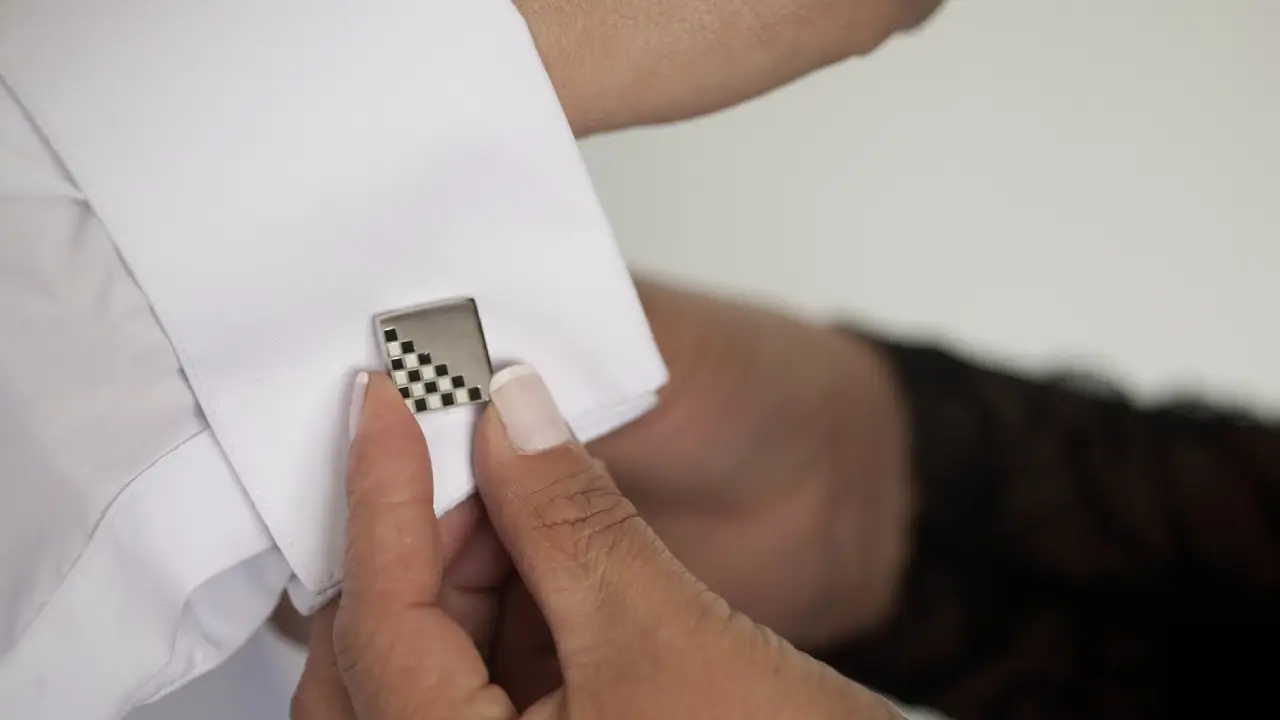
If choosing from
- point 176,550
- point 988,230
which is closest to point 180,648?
point 176,550

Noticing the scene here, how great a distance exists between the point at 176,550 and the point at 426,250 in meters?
0.13

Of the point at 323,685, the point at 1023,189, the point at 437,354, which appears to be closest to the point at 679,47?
the point at 437,354

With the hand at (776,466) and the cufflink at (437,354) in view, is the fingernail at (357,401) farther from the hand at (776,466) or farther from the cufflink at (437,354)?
the hand at (776,466)

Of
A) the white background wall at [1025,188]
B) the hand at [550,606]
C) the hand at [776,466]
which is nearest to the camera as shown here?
the hand at [550,606]

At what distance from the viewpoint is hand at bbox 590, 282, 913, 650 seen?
19.4 inches

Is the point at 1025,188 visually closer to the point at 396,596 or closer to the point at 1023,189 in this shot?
the point at 1023,189

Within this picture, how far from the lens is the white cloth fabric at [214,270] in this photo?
29 centimetres

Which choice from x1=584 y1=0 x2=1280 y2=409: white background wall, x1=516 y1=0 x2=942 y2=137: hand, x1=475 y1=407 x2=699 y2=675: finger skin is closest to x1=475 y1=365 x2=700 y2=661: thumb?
x1=475 y1=407 x2=699 y2=675: finger skin

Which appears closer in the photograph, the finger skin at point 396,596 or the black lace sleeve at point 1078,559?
the finger skin at point 396,596

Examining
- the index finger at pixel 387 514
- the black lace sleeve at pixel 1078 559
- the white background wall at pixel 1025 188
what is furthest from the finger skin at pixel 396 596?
the white background wall at pixel 1025 188

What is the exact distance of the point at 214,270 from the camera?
30 cm

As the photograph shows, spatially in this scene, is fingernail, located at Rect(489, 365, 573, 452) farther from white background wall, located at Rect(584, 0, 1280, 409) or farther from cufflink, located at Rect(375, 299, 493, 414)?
white background wall, located at Rect(584, 0, 1280, 409)

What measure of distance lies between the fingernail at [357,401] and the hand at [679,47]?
137 millimetres

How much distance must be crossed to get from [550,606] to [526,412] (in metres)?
0.07
